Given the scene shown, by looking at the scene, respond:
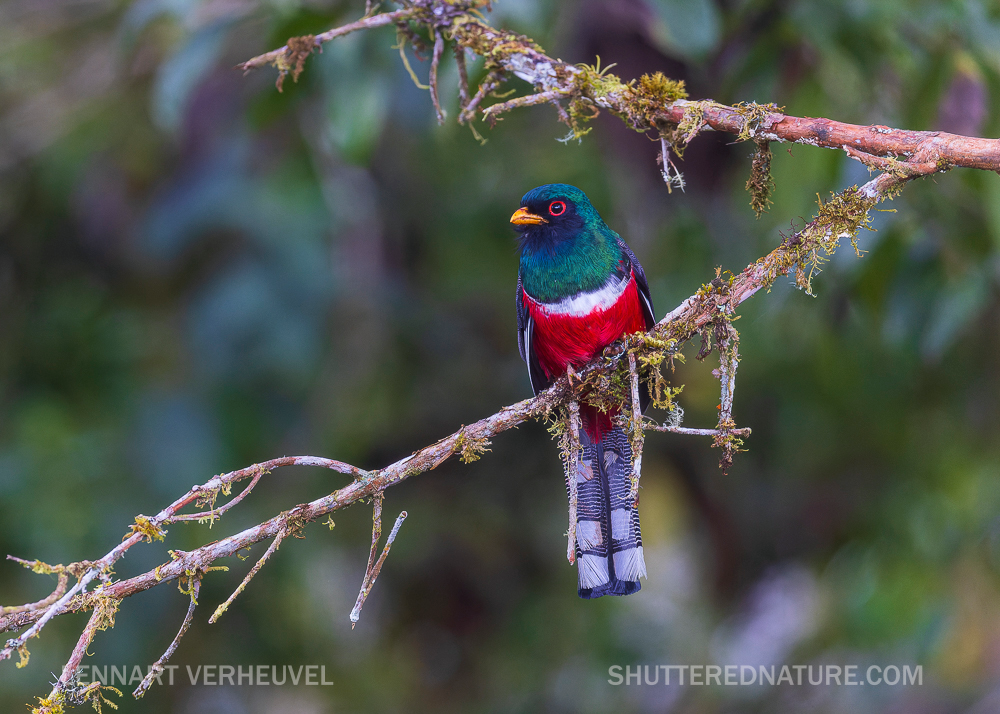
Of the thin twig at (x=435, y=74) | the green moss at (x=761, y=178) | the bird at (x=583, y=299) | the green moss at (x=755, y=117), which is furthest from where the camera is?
the bird at (x=583, y=299)

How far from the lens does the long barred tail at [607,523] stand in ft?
7.63

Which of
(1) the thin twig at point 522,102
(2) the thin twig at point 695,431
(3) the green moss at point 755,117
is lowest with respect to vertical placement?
(2) the thin twig at point 695,431

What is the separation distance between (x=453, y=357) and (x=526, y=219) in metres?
3.04

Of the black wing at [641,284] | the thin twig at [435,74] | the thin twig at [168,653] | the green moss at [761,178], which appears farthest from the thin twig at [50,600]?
the black wing at [641,284]

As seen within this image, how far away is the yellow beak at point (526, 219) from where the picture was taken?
9.05 ft

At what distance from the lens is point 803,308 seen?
15.0 feet

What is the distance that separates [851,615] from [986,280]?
1.91 m

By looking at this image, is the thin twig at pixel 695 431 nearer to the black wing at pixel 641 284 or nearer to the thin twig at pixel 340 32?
the black wing at pixel 641 284

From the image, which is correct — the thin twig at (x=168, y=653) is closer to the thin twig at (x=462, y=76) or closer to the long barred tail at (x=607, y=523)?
the long barred tail at (x=607, y=523)

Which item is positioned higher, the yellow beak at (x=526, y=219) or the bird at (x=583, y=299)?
the yellow beak at (x=526, y=219)

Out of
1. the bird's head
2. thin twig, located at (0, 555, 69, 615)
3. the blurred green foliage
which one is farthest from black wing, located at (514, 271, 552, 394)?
thin twig, located at (0, 555, 69, 615)

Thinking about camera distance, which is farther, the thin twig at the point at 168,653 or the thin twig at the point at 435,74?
the thin twig at the point at 435,74

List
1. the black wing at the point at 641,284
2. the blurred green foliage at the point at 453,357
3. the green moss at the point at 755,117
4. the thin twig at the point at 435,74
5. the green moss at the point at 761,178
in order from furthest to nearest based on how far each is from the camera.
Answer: the blurred green foliage at the point at 453,357 < the black wing at the point at 641,284 < the thin twig at the point at 435,74 < the green moss at the point at 761,178 < the green moss at the point at 755,117

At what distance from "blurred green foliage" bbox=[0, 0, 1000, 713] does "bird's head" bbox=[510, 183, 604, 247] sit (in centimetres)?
47
